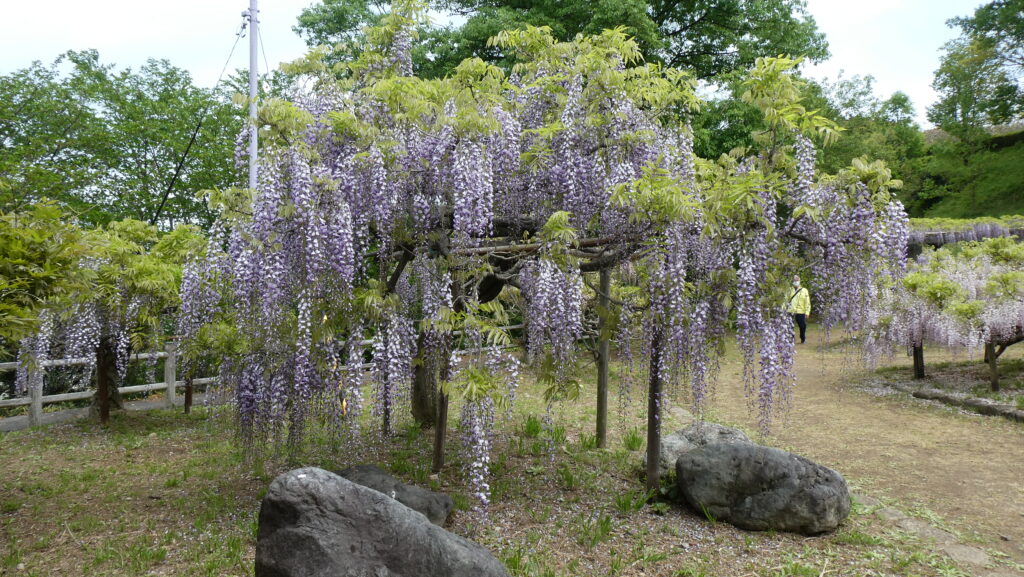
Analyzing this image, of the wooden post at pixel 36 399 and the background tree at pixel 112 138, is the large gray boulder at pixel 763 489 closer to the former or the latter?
the wooden post at pixel 36 399

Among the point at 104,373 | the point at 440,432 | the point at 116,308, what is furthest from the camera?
the point at 104,373

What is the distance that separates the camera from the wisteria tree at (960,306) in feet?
29.2

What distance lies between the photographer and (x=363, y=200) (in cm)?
465

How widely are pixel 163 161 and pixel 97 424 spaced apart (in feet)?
36.1

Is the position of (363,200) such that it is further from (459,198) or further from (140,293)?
(140,293)

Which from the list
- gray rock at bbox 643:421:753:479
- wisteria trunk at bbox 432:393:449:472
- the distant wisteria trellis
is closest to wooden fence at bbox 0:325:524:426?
wisteria trunk at bbox 432:393:449:472

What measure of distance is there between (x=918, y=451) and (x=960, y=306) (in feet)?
11.4

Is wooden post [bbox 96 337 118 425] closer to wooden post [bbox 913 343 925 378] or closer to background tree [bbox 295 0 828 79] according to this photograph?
background tree [bbox 295 0 828 79]

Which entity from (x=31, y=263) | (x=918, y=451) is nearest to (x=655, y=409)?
(x=918, y=451)

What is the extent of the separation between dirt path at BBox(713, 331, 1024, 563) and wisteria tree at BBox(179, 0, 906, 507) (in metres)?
1.91

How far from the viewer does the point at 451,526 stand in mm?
4602

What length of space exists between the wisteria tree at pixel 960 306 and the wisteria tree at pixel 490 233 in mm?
5403

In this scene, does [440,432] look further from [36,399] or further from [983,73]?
[983,73]

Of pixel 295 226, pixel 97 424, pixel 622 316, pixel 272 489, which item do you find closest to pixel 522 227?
pixel 622 316
